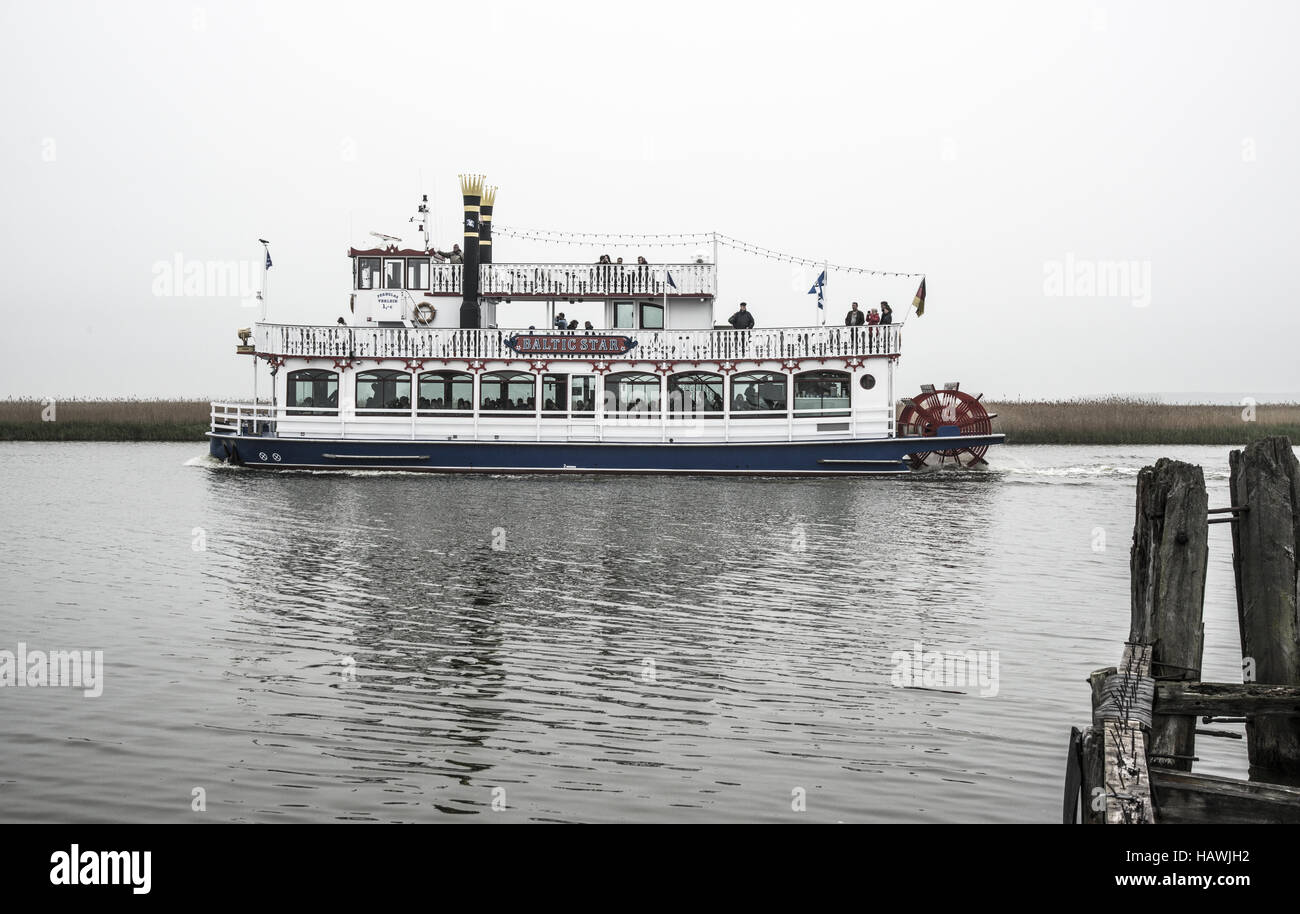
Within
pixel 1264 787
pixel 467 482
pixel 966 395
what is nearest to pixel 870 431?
pixel 966 395

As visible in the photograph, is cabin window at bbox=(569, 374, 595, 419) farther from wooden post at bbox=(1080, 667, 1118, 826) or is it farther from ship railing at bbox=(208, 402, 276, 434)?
wooden post at bbox=(1080, 667, 1118, 826)

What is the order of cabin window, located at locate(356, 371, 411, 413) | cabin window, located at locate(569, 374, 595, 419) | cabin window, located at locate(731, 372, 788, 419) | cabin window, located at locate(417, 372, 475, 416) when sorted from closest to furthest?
cabin window, located at locate(731, 372, 788, 419)
cabin window, located at locate(356, 371, 411, 413)
cabin window, located at locate(417, 372, 475, 416)
cabin window, located at locate(569, 374, 595, 419)

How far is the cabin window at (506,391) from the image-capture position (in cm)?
3769

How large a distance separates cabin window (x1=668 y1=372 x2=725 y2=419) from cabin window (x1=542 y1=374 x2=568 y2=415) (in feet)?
10.7

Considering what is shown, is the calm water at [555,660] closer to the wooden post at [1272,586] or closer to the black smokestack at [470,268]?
the wooden post at [1272,586]

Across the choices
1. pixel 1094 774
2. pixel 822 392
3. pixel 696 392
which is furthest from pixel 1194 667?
pixel 696 392

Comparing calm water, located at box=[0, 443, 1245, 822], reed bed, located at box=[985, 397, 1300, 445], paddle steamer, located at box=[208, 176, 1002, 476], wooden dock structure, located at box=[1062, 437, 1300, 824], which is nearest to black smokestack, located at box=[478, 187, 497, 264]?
paddle steamer, located at box=[208, 176, 1002, 476]

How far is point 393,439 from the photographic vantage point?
36969 millimetres

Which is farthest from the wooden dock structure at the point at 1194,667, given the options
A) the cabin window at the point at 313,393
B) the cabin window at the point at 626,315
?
the cabin window at the point at 313,393

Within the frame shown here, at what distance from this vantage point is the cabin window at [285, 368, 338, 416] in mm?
37406

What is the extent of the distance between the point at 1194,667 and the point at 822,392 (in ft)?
98.6

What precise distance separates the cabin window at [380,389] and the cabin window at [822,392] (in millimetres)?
11965

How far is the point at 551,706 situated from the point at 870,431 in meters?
28.1
